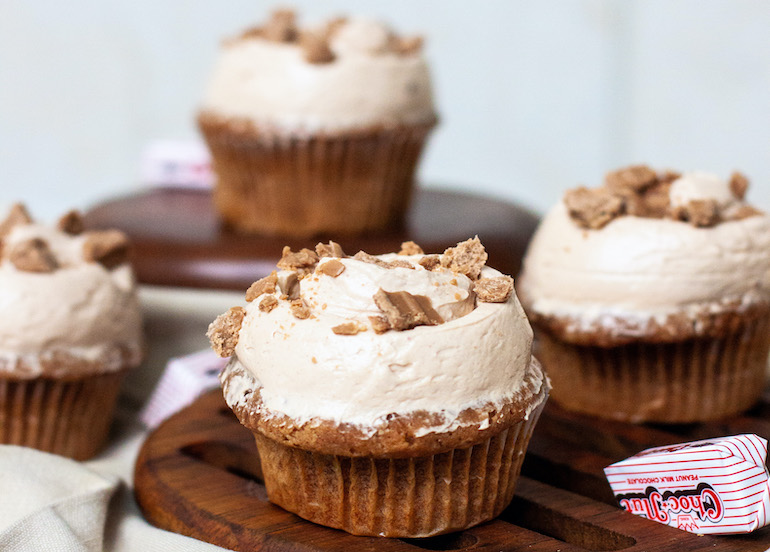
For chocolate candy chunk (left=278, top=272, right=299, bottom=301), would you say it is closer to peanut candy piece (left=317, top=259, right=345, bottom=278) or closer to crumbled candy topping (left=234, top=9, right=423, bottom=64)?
peanut candy piece (left=317, top=259, right=345, bottom=278)

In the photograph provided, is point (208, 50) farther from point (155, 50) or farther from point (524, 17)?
point (524, 17)

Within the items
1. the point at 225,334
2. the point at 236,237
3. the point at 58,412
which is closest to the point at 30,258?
the point at 58,412

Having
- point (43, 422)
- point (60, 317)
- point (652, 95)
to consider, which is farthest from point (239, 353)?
point (652, 95)

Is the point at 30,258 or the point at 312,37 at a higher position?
the point at 312,37

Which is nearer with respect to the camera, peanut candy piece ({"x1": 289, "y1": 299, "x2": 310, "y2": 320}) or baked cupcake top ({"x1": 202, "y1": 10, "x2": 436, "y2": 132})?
peanut candy piece ({"x1": 289, "y1": 299, "x2": 310, "y2": 320})

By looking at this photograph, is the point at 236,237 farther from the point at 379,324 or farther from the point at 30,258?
the point at 379,324

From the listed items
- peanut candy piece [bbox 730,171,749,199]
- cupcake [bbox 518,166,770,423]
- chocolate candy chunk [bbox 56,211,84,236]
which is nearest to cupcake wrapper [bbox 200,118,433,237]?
chocolate candy chunk [bbox 56,211,84,236]
